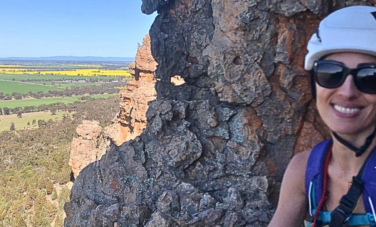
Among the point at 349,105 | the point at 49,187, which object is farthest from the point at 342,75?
the point at 49,187

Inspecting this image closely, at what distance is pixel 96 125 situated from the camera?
22875mm

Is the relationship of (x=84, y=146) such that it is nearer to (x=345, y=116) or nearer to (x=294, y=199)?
(x=294, y=199)

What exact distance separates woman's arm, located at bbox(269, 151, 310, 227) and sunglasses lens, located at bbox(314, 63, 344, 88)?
0.73 m

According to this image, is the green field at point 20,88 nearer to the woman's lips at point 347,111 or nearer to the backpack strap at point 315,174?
the backpack strap at point 315,174

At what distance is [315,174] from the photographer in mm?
2932

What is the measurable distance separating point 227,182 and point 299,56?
8.09ft

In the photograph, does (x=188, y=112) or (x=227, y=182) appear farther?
(x=188, y=112)

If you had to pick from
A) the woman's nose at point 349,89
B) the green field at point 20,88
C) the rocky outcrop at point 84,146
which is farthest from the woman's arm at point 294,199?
the green field at point 20,88

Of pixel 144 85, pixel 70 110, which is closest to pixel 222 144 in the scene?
pixel 144 85

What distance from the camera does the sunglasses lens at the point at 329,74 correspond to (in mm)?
2594

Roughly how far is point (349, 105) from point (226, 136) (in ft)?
13.2

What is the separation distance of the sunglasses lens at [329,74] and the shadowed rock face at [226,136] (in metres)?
3.24

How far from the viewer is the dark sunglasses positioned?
251 centimetres

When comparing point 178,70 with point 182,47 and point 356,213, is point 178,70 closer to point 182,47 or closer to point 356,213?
point 182,47
